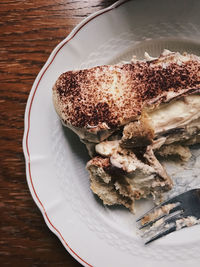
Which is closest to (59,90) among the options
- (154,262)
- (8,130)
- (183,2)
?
(8,130)

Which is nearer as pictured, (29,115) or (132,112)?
(132,112)

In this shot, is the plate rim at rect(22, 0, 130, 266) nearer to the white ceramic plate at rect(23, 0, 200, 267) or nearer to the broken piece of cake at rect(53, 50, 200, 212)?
the white ceramic plate at rect(23, 0, 200, 267)

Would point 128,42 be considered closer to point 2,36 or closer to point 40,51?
point 40,51

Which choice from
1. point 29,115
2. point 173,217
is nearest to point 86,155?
point 29,115

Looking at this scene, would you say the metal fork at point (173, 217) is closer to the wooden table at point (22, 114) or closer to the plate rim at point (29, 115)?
the plate rim at point (29, 115)

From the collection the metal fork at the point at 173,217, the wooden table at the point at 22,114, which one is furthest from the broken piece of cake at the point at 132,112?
the wooden table at the point at 22,114

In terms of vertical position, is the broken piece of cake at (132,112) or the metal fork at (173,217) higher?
the broken piece of cake at (132,112)

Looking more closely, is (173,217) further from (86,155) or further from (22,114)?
(22,114)
